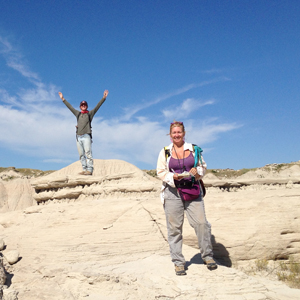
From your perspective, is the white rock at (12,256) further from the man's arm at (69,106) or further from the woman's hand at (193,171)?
the man's arm at (69,106)

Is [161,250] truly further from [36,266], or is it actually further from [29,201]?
[29,201]

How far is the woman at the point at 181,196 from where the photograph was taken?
4.17 metres

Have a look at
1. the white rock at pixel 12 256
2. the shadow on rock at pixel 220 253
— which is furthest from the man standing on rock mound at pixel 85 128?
the shadow on rock at pixel 220 253

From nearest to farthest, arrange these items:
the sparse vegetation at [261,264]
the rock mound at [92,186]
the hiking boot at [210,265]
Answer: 1. the hiking boot at [210,265]
2. the sparse vegetation at [261,264]
3. the rock mound at [92,186]

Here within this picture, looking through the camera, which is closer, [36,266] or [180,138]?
[180,138]

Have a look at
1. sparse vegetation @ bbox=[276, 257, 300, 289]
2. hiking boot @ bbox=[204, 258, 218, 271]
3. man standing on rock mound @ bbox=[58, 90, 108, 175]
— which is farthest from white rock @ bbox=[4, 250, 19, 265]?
sparse vegetation @ bbox=[276, 257, 300, 289]

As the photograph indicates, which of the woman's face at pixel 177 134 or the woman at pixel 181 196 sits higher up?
the woman's face at pixel 177 134

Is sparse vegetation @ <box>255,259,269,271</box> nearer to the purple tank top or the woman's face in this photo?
the purple tank top

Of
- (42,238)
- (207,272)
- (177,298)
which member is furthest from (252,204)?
(42,238)

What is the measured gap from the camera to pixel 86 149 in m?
→ 8.55

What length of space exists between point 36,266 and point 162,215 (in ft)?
8.48

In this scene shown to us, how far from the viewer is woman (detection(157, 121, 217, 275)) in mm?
4172

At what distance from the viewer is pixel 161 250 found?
550 centimetres

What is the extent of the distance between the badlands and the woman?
1.09ft
